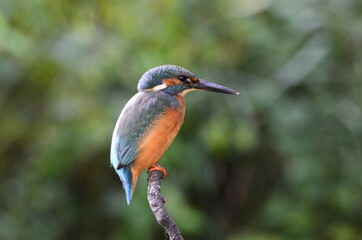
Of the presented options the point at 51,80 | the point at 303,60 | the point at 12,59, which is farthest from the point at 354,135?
the point at 12,59

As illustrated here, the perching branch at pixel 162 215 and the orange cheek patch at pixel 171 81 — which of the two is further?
the orange cheek patch at pixel 171 81

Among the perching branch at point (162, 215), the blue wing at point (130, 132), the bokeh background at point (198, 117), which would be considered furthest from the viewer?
the bokeh background at point (198, 117)

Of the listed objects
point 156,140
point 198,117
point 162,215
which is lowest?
point 162,215

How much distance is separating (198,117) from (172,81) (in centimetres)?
190

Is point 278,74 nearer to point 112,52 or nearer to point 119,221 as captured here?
point 112,52

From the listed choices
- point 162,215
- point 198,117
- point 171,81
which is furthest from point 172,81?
point 198,117

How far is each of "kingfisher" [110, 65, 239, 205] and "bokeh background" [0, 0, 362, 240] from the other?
1559 millimetres

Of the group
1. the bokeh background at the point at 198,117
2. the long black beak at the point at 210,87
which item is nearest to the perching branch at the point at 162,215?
the long black beak at the point at 210,87

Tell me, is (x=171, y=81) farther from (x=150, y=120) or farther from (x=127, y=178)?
(x=127, y=178)

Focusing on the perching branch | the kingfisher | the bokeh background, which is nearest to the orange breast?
the kingfisher

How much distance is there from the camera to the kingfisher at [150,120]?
128cm

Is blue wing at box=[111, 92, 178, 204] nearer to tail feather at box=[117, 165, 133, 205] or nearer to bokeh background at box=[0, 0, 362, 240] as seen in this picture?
tail feather at box=[117, 165, 133, 205]

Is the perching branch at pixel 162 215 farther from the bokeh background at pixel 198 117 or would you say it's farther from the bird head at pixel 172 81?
the bokeh background at pixel 198 117

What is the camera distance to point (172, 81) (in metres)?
1.35
